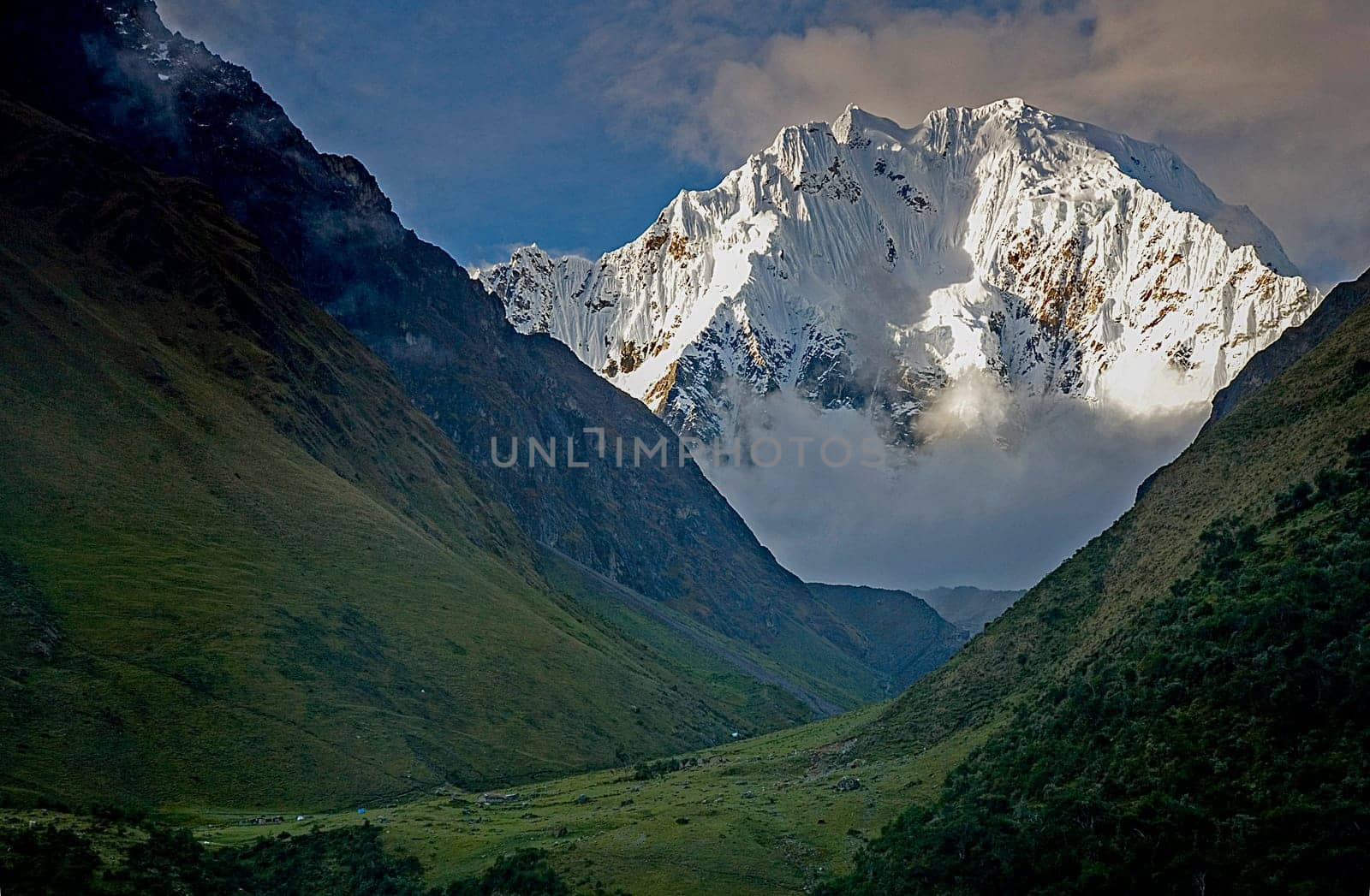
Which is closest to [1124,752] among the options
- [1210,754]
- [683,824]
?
[1210,754]

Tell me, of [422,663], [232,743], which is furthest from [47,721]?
[422,663]

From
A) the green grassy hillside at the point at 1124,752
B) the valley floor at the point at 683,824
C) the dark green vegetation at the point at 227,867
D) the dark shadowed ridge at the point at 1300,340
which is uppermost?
the dark shadowed ridge at the point at 1300,340

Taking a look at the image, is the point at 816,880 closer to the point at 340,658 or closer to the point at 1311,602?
the point at 1311,602

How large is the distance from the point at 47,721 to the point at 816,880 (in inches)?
3192

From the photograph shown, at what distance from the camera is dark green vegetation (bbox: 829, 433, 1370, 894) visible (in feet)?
169

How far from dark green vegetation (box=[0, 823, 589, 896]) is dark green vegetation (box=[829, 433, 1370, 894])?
96.0 feet

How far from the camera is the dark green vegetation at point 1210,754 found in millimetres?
51375

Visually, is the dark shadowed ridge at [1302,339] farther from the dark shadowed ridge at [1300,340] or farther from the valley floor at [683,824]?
the valley floor at [683,824]

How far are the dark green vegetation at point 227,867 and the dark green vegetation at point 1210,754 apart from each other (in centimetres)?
2926

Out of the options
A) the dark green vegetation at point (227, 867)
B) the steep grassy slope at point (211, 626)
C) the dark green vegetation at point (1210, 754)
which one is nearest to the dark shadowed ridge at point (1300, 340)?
the dark green vegetation at point (1210, 754)

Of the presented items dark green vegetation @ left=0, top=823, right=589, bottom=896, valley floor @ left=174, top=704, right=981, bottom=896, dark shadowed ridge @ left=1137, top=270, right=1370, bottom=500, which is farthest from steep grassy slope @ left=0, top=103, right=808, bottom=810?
dark shadowed ridge @ left=1137, top=270, right=1370, bottom=500

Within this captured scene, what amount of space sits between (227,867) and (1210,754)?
74588 mm

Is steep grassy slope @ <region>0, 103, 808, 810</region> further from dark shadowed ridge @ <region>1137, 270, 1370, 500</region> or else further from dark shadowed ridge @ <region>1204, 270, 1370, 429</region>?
dark shadowed ridge @ <region>1204, 270, 1370, 429</region>

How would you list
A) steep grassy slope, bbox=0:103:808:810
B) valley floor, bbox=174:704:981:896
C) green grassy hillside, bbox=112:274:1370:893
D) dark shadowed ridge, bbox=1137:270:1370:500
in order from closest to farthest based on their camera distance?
1. green grassy hillside, bbox=112:274:1370:893
2. valley floor, bbox=174:704:981:896
3. steep grassy slope, bbox=0:103:808:810
4. dark shadowed ridge, bbox=1137:270:1370:500
